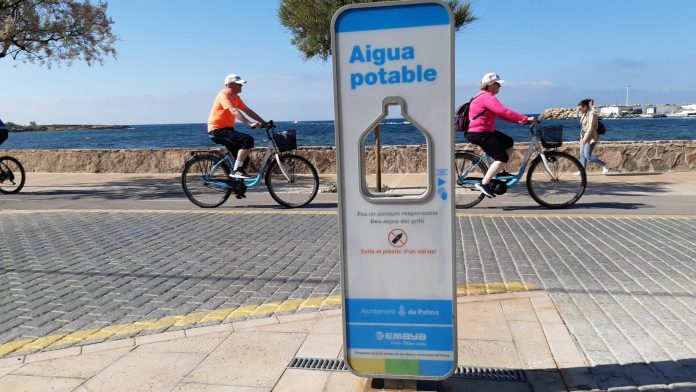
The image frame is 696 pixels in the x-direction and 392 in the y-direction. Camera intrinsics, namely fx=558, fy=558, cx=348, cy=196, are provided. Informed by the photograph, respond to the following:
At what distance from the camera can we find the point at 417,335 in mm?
2658

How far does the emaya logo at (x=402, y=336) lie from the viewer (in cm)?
266

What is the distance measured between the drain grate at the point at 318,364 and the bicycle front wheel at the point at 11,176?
10.4 meters

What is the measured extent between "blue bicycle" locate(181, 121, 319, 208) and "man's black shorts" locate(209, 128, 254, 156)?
12.1 inches

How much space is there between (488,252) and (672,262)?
5.49 ft

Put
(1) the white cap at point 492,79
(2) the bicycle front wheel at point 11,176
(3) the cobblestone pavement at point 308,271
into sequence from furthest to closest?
1. (2) the bicycle front wheel at point 11,176
2. (1) the white cap at point 492,79
3. (3) the cobblestone pavement at point 308,271

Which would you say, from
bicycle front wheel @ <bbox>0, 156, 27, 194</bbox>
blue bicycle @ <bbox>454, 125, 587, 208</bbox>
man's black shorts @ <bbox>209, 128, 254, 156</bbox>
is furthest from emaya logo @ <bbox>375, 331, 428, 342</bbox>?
bicycle front wheel @ <bbox>0, 156, 27, 194</bbox>

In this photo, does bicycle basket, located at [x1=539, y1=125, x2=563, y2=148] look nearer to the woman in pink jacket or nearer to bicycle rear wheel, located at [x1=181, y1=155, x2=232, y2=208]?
the woman in pink jacket

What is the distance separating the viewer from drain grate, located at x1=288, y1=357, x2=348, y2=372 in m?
3.18

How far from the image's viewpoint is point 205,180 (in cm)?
915

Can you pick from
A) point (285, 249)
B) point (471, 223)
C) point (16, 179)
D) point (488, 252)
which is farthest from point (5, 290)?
point (16, 179)

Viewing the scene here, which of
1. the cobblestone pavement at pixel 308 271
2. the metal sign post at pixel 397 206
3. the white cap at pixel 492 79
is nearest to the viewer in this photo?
the metal sign post at pixel 397 206

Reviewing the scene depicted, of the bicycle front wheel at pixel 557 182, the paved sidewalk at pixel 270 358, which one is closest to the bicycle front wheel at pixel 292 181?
the bicycle front wheel at pixel 557 182

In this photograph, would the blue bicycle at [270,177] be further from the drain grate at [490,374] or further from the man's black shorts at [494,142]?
the drain grate at [490,374]

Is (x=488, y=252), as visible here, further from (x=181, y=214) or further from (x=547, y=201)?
(x=181, y=214)
